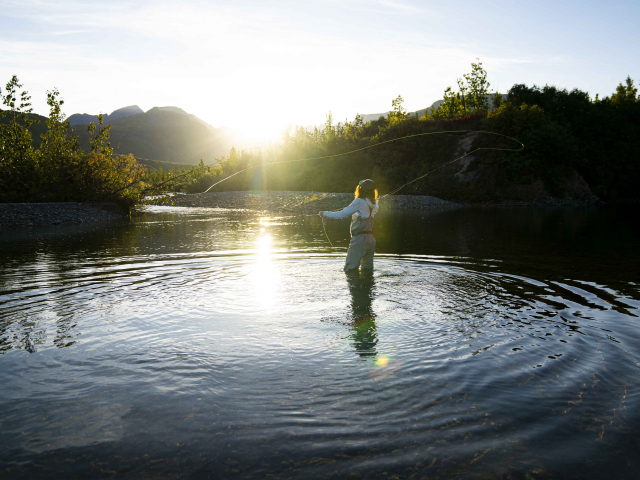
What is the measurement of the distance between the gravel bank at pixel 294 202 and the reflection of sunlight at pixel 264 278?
22.2 metres

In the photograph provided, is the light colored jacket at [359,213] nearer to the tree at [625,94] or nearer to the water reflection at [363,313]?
the water reflection at [363,313]

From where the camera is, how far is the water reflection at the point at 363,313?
5992 millimetres

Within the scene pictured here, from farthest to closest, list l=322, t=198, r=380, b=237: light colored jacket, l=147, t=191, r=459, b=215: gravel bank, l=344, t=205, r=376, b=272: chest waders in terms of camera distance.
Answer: l=147, t=191, r=459, b=215: gravel bank
l=344, t=205, r=376, b=272: chest waders
l=322, t=198, r=380, b=237: light colored jacket

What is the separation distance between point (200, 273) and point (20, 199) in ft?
81.4

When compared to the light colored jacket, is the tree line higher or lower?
higher

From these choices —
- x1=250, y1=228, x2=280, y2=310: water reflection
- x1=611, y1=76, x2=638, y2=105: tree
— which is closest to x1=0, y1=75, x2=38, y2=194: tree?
x1=250, y1=228, x2=280, y2=310: water reflection

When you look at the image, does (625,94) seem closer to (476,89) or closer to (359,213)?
(476,89)

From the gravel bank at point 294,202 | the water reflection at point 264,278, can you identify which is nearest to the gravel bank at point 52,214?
the gravel bank at point 294,202

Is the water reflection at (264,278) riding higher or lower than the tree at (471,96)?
lower

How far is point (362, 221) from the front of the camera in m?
10.3

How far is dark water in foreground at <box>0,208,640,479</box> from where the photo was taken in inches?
140

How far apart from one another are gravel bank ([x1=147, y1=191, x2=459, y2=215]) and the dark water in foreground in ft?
88.6

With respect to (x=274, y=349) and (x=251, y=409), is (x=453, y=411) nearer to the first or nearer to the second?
(x=251, y=409)

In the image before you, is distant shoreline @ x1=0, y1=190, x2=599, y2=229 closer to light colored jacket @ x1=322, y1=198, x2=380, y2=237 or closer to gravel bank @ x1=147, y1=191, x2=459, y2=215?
gravel bank @ x1=147, y1=191, x2=459, y2=215
